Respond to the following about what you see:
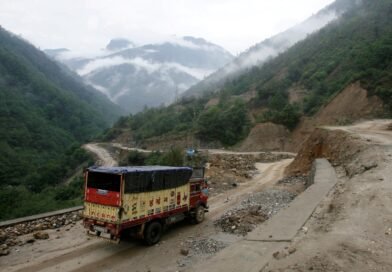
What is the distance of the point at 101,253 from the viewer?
40.5ft

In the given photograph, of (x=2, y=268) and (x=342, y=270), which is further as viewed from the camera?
(x=2, y=268)

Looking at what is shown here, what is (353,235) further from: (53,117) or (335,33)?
(53,117)

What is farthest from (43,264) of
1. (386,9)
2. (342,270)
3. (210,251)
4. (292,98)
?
(386,9)

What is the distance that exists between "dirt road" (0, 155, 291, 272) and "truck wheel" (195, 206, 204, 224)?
0.24m

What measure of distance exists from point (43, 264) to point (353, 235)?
9154mm

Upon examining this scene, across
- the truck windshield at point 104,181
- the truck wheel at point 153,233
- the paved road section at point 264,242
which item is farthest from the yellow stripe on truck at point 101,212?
the paved road section at point 264,242

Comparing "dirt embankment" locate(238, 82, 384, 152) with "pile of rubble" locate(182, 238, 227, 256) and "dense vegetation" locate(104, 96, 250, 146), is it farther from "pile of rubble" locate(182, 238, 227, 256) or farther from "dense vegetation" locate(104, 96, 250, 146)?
"pile of rubble" locate(182, 238, 227, 256)

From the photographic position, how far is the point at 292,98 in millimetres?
82000

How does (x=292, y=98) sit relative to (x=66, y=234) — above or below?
above

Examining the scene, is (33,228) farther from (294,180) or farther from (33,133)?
(33,133)

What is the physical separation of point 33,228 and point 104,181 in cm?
515

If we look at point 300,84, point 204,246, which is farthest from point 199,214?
point 300,84

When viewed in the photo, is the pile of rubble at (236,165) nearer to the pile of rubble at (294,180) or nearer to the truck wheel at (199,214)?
the pile of rubble at (294,180)

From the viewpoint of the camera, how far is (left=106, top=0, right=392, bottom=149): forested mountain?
5647 cm
